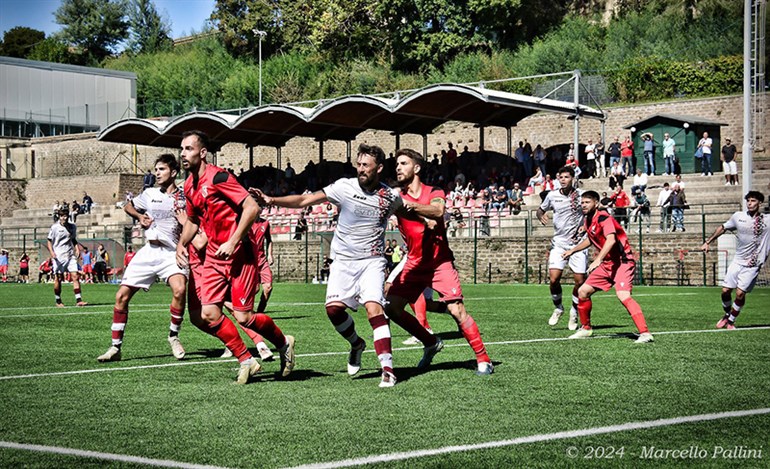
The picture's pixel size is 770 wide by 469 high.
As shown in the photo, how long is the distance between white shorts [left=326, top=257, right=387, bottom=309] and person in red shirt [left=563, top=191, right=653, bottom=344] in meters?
4.69

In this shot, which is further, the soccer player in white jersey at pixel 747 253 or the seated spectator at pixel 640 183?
the seated spectator at pixel 640 183

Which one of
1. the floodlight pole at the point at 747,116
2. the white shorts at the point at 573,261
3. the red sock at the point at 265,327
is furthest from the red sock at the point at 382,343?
the floodlight pole at the point at 747,116

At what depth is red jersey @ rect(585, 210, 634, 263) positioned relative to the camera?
13742 mm

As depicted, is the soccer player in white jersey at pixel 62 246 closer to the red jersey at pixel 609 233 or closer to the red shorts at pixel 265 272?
the red shorts at pixel 265 272

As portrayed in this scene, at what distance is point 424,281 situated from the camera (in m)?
10.5

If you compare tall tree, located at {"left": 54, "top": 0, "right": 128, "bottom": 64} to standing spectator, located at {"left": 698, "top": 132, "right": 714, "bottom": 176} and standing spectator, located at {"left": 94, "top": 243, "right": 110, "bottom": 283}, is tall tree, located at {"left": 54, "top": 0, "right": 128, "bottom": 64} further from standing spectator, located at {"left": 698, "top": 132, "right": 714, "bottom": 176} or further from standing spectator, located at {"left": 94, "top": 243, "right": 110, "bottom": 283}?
standing spectator, located at {"left": 698, "top": 132, "right": 714, "bottom": 176}

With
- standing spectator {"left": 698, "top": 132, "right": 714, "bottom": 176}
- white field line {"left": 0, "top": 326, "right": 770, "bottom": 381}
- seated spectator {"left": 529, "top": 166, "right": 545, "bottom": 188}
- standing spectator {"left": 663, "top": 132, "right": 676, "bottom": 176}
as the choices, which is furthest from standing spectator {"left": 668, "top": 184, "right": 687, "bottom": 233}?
white field line {"left": 0, "top": 326, "right": 770, "bottom": 381}

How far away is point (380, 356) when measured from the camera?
370 inches

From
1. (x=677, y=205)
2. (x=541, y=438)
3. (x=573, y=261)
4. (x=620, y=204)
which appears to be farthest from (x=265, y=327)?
(x=620, y=204)

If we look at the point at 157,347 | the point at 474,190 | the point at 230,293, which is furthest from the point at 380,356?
the point at 474,190

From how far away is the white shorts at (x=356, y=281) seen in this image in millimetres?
9625

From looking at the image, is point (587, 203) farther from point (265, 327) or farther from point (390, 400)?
point (390, 400)

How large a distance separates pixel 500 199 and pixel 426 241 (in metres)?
30.2

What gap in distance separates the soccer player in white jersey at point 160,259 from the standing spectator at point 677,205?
2440cm
